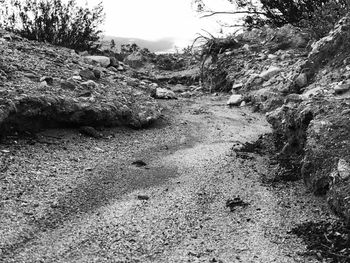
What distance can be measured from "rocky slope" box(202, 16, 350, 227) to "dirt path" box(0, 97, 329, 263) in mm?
257

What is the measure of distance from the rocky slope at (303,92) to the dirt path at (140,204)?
0.84 feet

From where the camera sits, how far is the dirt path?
2.60m

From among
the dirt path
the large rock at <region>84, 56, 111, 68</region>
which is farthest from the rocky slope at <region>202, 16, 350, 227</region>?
the large rock at <region>84, 56, 111, 68</region>

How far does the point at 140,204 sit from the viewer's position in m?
3.23

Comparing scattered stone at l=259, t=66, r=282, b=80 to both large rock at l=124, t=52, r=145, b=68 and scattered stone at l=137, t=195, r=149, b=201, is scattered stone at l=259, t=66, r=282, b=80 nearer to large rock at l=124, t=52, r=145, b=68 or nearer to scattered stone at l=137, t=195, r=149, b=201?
scattered stone at l=137, t=195, r=149, b=201

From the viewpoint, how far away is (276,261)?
8.23 feet

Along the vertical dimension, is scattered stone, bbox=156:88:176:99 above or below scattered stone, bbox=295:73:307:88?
below

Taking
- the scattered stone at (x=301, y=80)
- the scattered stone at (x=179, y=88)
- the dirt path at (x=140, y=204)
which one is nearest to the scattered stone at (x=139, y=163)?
the dirt path at (x=140, y=204)

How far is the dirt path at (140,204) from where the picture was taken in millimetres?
2600

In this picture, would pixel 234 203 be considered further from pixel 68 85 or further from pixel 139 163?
pixel 68 85

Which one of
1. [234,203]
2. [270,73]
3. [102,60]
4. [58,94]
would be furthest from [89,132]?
[270,73]

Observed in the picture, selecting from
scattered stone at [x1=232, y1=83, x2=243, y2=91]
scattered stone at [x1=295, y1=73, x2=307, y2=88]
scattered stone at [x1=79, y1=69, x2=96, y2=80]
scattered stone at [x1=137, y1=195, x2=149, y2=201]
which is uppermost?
scattered stone at [x1=295, y1=73, x2=307, y2=88]

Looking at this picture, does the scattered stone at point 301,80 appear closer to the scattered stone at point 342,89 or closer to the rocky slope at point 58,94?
the scattered stone at point 342,89

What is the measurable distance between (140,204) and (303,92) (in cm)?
327
